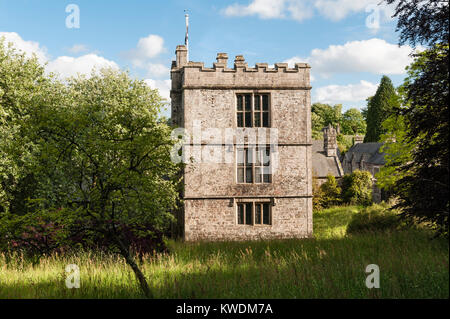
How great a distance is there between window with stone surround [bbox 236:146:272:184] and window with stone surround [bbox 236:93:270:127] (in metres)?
1.32

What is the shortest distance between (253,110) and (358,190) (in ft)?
54.0

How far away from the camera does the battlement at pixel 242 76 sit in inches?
716

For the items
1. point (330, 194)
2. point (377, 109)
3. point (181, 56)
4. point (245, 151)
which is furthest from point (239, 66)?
point (377, 109)

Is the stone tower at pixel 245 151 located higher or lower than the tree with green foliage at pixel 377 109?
lower

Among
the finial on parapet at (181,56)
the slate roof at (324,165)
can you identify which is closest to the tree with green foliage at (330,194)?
the slate roof at (324,165)

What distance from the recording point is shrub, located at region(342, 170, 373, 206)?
30.2m

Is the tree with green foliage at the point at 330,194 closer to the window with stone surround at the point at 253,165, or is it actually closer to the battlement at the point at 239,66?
the window with stone surround at the point at 253,165

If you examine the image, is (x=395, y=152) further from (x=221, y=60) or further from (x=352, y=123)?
(x=352, y=123)

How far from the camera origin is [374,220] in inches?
547

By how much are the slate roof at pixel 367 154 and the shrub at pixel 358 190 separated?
12.0m

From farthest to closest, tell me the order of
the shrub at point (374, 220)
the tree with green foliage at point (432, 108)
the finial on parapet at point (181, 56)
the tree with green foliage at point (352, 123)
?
the tree with green foliage at point (352, 123) → the finial on parapet at point (181, 56) → the shrub at point (374, 220) → the tree with green foliage at point (432, 108)
